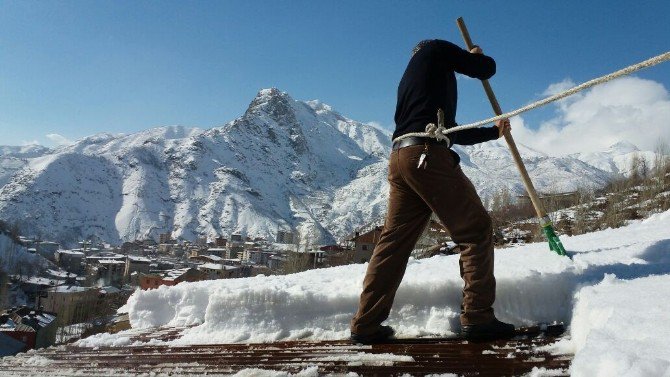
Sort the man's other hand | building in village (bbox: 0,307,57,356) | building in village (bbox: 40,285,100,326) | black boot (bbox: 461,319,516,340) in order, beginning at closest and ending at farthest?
black boot (bbox: 461,319,516,340)
the man's other hand
building in village (bbox: 0,307,57,356)
building in village (bbox: 40,285,100,326)

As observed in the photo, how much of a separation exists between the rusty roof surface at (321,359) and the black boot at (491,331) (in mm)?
67

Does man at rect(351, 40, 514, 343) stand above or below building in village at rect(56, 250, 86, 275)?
above

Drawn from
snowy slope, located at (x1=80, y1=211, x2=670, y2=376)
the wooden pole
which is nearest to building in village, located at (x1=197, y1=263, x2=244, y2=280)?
snowy slope, located at (x1=80, y1=211, x2=670, y2=376)

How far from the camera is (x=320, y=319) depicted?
364 centimetres

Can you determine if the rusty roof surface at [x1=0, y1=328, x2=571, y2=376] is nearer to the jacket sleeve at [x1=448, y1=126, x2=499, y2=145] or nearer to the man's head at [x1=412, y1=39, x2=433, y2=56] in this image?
the jacket sleeve at [x1=448, y1=126, x2=499, y2=145]

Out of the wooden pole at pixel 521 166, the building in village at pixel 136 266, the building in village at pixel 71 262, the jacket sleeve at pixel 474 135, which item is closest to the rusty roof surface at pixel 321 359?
the jacket sleeve at pixel 474 135

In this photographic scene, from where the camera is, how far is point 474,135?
326 centimetres

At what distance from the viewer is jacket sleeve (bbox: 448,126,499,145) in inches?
124

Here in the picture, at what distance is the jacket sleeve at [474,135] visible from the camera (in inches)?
124

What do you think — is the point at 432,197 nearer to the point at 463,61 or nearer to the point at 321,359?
the point at 463,61

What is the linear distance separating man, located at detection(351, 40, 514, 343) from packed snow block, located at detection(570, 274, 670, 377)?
0.55 m

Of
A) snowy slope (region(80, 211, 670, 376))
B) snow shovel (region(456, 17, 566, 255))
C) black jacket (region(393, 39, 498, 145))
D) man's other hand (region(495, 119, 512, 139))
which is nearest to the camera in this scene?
snowy slope (region(80, 211, 670, 376))

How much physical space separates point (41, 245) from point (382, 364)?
121 m

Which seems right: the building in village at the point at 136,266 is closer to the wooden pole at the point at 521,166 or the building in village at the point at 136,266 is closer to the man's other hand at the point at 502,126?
the wooden pole at the point at 521,166
